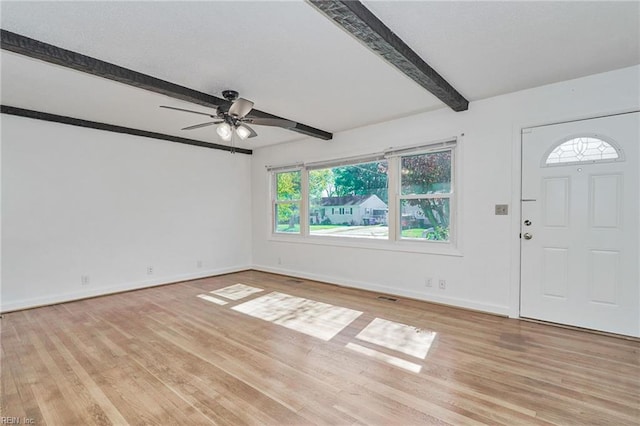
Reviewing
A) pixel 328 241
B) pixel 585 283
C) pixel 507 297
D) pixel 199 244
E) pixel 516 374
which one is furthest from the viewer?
pixel 199 244

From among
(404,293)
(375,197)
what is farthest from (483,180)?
(404,293)

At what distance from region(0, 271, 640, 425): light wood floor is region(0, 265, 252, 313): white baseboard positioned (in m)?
0.32

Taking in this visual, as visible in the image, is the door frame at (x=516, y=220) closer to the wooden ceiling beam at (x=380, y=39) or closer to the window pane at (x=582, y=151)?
the window pane at (x=582, y=151)

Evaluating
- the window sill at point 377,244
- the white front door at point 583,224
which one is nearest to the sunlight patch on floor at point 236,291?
the window sill at point 377,244

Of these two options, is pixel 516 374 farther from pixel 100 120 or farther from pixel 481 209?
pixel 100 120

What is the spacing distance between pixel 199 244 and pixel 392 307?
363cm

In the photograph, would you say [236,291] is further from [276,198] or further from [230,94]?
[230,94]

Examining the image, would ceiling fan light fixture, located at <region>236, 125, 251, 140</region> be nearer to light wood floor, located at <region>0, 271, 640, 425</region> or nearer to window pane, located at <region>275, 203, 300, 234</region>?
light wood floor, located at <region>0, 271, 640, 425</region>

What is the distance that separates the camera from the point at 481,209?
3625mm

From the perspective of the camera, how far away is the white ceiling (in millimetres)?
1994

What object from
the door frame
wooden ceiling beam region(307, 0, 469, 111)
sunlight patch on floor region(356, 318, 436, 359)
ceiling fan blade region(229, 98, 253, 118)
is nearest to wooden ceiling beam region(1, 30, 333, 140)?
ceiling fan blade region(229, 98, 253, 118)

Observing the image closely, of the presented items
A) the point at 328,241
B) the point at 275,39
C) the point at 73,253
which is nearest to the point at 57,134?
the point at 73,253

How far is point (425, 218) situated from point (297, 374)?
2703mm

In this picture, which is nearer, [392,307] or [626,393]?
[626,393]
